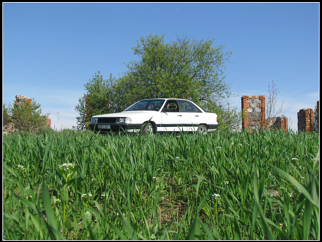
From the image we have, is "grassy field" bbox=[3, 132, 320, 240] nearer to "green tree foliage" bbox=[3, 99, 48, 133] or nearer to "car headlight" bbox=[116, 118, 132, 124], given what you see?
"car headlight" bbox=[116, 118, 132, 124]

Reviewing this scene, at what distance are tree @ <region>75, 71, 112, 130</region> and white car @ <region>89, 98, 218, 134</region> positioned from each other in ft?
30.2

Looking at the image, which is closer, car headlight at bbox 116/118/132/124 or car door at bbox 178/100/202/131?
car headlight at bbox 116/118/132/124

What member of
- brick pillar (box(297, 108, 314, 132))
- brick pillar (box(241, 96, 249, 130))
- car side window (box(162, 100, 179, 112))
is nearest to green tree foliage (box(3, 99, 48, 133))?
car side window (box(162, 100, 179, 112))

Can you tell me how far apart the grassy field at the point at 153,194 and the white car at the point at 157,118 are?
531cm

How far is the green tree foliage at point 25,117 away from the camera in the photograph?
667 inches

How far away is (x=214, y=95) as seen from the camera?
19766 millimetres

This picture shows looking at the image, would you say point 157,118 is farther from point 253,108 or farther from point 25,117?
point 253,108

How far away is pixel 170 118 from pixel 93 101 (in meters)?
10.6

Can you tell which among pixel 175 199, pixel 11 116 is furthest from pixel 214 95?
pixel 175 199

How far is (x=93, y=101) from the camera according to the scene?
19.9 metres

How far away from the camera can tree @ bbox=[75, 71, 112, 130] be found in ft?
65.8

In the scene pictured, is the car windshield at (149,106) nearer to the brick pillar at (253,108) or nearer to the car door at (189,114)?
the car door at (189,114)

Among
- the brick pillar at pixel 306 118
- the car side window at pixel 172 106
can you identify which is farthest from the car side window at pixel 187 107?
the brick pillar at pixel 306 118

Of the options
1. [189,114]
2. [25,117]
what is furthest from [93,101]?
[189,114]
